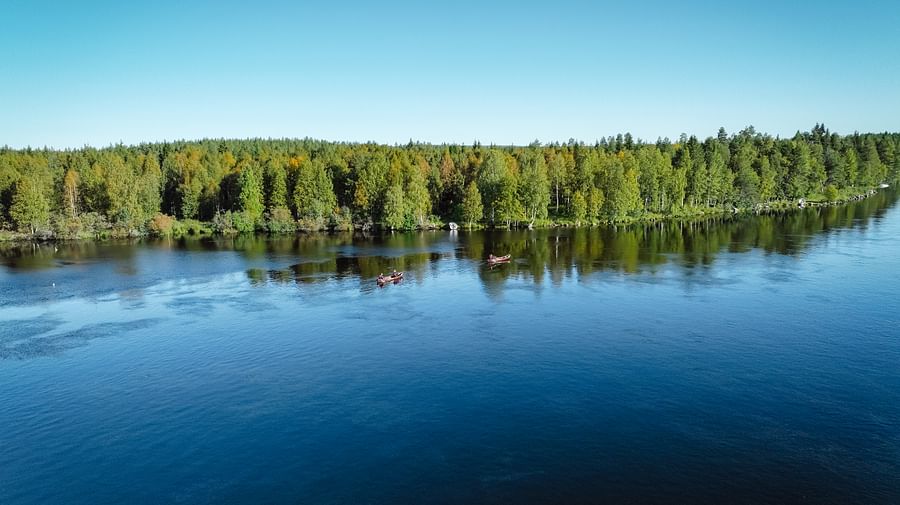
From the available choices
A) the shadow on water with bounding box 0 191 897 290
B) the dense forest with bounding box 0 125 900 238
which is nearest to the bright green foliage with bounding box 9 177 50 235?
the dense forest with bounding box 0 125 900 238

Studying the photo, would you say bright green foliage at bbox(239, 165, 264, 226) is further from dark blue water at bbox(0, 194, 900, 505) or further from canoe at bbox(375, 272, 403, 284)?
canoe at bbox(375, 272, 403, 284)

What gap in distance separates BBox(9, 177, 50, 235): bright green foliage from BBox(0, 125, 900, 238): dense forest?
0.71 ft

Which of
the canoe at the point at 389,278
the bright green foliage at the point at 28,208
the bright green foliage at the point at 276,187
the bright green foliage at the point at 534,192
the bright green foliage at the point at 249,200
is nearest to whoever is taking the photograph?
the canoe at the point at 389,278

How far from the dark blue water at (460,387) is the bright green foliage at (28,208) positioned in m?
58.9

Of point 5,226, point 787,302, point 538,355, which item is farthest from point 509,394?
point 5,226

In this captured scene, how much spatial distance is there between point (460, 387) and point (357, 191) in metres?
103

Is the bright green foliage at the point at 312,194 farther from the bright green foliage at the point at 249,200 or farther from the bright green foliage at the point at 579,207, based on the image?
the bright green foliage at the point at 579,207

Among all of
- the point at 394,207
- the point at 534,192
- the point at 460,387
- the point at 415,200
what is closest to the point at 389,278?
the point at 460,387

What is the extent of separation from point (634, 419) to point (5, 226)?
142 meters

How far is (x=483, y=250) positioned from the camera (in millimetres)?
99250

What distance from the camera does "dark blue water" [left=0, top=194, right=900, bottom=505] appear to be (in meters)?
28.7

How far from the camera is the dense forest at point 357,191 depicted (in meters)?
132

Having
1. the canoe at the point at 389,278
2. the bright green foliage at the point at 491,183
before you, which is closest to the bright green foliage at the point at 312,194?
the bright green foliage at the point at 491,183

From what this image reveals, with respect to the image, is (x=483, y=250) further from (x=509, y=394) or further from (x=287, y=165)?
(x=287, y=165)
